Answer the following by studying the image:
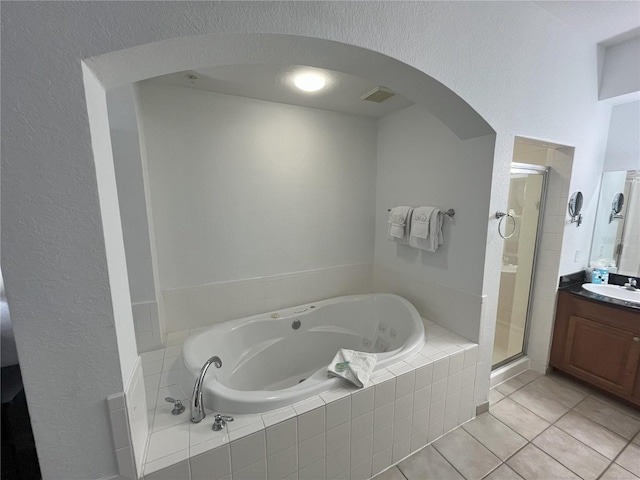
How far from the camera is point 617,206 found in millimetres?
2344

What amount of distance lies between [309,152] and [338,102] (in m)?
0.47

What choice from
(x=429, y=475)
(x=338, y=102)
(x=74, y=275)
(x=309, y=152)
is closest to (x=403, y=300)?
(x=429, y=475)

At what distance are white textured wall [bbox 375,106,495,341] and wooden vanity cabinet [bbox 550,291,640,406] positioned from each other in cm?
103

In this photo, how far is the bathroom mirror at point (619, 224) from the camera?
2.26 m

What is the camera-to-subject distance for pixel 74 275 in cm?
85

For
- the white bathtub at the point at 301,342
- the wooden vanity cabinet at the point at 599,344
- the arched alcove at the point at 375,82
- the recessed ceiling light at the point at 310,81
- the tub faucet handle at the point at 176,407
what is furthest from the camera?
the wooden vanity cabinet at the point at 599,344

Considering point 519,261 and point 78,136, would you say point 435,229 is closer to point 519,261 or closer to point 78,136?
point 519,261

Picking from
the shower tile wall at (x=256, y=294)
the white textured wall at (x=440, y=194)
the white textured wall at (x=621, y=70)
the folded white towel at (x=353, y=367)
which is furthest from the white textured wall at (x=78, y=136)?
the white textured wall at (x=621, y=70)

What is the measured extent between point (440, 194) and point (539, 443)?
174 centimetres

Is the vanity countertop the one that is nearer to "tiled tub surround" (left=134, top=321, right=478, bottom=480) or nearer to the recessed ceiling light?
"tiled tub surround" (left=134, top=321, right=478, bottom=480)

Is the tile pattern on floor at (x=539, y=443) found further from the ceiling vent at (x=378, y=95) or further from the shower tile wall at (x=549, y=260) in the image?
the ceiling vent at (x=378, y=95)

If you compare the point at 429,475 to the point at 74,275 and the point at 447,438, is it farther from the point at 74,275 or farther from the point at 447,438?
the point at 74,275

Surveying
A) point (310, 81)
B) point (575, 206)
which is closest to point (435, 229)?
point (575, 206)

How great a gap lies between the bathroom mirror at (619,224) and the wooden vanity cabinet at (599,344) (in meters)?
0.64
